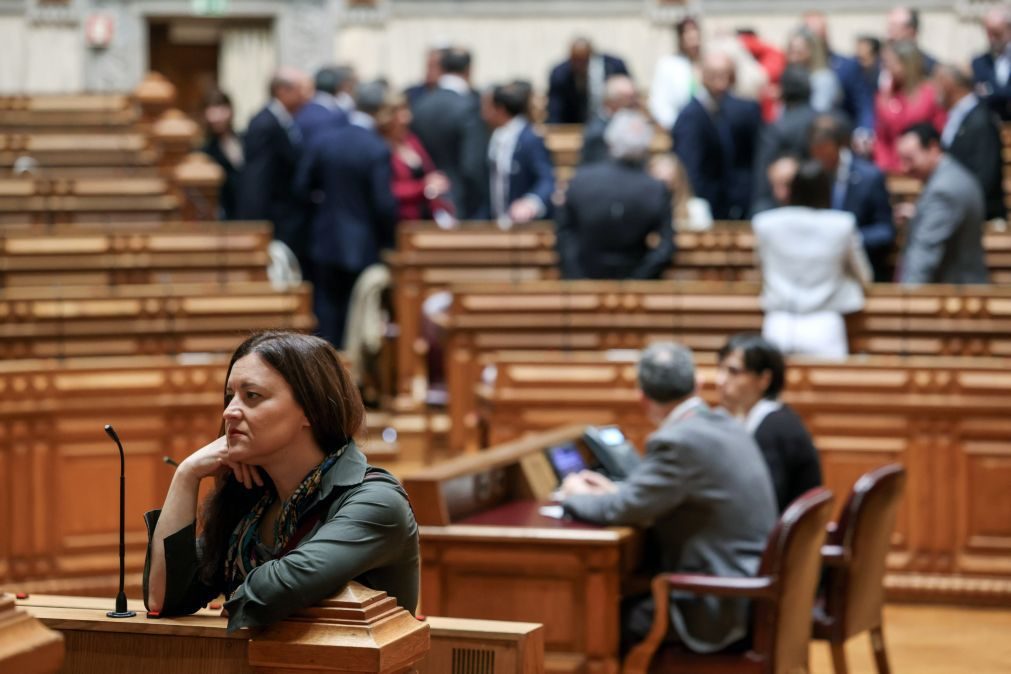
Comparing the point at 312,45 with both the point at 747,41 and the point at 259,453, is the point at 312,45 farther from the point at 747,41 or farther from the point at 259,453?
the point at 259,453

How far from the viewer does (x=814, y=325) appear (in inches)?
269

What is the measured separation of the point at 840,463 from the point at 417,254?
2914 millimetres

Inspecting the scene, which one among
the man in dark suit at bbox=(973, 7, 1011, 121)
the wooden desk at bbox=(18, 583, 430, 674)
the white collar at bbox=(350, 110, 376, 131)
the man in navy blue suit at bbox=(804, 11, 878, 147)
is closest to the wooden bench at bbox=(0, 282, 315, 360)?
the white collar at bbox=(350, 110, 376, 131)

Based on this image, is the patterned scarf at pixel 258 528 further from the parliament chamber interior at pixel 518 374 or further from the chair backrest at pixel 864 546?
the chair backrest at pixel 864 546

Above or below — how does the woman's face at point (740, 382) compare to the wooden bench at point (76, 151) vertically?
Result: below

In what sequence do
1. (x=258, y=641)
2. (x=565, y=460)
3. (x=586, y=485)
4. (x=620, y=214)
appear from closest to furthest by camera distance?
(x=258, y=641) → (x=586, y=485) → (x=565, y=460) → (x=620, y=214)

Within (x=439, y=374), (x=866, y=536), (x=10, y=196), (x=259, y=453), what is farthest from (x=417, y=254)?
(x=259, y=453)

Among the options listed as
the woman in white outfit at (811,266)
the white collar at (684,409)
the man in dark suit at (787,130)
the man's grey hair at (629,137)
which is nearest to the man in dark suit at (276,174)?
the man's grey hair at (629,137)

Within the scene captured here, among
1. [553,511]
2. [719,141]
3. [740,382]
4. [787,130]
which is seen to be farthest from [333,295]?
[553,511]

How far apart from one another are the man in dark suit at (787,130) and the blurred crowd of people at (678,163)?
0.01 m

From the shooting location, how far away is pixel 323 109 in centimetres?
946

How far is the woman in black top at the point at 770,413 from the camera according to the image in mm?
4977

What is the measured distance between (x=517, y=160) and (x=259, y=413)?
651 cm

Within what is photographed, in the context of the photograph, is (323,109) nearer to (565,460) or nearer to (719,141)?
(719,141)
